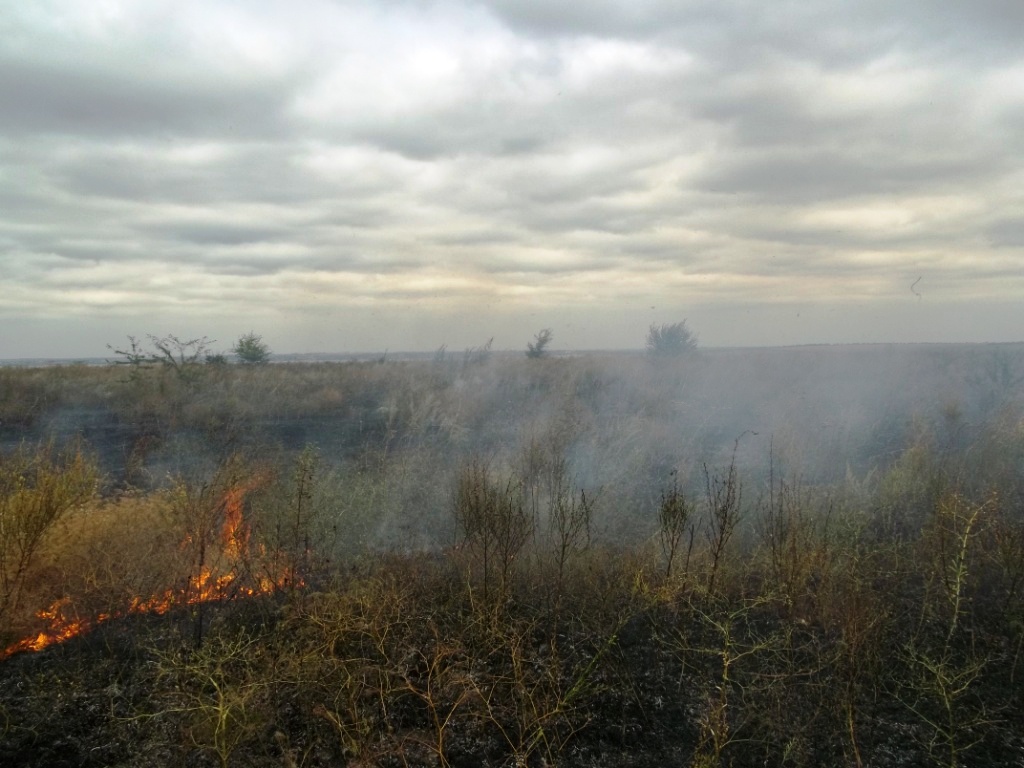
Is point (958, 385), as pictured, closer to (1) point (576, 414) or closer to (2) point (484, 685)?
(1) point (576, 414)

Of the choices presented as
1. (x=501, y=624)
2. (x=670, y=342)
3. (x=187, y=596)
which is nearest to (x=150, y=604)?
(x=187, y=596)

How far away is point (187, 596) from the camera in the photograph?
4.64 metres

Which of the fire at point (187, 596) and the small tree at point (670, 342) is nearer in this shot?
the fire at point (187, 596)

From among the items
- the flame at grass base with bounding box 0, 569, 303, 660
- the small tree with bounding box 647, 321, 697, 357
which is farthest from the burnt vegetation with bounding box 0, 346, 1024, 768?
the small tree with bounding box 647, 321, 697, 357

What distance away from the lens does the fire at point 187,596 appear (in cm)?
459

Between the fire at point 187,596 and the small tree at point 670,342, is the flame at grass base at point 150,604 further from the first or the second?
the small tree at point 670,342

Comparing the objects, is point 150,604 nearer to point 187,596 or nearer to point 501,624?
point 187,596

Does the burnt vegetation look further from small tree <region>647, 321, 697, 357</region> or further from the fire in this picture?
small tree <region>647, 321, 697, 357</region>

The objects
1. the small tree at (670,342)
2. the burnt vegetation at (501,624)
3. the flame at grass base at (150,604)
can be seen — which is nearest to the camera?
the burnt vegetation at (501,624)

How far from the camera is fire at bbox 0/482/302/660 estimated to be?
4594mm

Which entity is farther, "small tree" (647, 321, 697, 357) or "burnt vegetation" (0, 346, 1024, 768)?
"small tree" (647, 321, 697, 357)

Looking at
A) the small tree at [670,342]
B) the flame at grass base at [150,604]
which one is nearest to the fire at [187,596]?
the flame at grass base at [150,604]

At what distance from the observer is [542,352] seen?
2870 cm

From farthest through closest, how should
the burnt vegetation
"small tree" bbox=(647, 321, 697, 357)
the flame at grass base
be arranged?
"small tree" bbox=(647, 321, 697, 357) < the flame at grass base < the burnt vegetation
